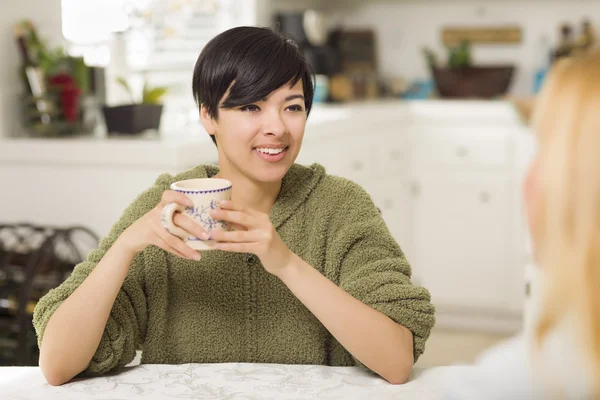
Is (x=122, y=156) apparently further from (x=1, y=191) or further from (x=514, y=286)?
(x=514, y=286)

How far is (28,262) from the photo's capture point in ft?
7.18

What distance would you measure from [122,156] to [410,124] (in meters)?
1.89

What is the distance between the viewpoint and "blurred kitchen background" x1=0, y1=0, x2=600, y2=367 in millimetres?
2439

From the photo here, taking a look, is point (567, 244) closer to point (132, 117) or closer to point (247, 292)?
point (247, 292)

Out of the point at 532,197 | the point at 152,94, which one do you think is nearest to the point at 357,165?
the point at 152,94

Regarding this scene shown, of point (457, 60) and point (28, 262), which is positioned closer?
point (28, 262)

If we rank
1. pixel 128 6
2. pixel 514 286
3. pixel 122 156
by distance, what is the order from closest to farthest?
pixel 122 156, pixel 128 6, pixel 514 286

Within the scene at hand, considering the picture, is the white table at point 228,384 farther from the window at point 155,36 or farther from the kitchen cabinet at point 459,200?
the kitchen cabinet at point 459,200

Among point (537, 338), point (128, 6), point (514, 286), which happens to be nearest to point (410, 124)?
point (514, 286)

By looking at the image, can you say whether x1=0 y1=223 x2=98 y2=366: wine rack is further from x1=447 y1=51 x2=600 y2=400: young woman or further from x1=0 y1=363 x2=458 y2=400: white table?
x1=447 y1=51 x2=600 y2=400: young woman

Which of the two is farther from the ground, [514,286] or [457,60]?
[457,60]

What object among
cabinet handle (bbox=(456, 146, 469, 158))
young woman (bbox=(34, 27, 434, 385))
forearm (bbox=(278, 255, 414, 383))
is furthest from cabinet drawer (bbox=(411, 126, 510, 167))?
forearm (bbox=(278, 255, 414, 383))

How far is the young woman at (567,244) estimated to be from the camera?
61 centimetres

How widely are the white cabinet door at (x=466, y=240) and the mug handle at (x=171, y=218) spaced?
298cm
